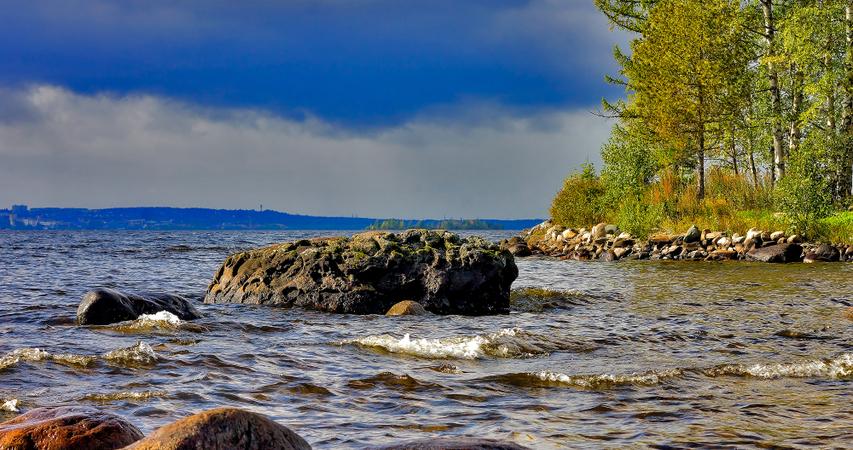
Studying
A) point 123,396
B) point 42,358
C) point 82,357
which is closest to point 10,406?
point 123,396

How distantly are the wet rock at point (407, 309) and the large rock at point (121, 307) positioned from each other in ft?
11.9

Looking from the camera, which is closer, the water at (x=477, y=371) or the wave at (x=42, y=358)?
the water at (x=477, y=371)

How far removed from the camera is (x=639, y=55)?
4162 cm

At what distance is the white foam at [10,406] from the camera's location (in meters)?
6.53

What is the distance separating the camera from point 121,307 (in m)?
12.6

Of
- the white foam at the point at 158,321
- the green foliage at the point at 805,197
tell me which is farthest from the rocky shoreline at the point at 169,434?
the green foliage at the point at 805,197

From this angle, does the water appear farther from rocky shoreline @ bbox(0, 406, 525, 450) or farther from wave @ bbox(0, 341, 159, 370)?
rocky shoreline @ bbox(0, 406, 525, 450)

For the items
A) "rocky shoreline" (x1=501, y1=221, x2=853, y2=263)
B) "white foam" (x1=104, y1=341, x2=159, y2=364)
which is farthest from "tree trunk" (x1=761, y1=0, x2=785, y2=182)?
"white foam" (x1=104, y1=341, x2=159, y2=364)

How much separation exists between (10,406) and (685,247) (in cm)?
3070

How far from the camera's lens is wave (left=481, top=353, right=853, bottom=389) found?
790 centimetres

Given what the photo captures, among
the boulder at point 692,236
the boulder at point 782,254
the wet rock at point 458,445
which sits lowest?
the wet rock at point 458,445

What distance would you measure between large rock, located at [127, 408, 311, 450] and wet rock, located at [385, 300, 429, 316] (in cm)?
958

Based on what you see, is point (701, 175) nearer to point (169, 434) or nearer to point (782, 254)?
point (782, 254)

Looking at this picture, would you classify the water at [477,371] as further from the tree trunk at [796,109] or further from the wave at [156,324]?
the tree trunk at [796,109]
